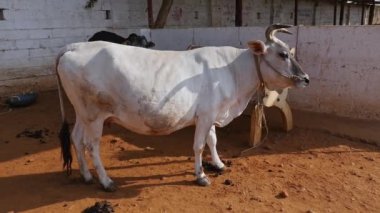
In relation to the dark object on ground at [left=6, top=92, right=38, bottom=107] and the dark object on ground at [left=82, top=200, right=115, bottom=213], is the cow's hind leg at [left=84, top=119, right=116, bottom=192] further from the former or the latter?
the dark object on ground at [left=6, top=92, right=38, bottom=107]

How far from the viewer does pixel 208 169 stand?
15.4 feet

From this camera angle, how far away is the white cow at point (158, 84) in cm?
386

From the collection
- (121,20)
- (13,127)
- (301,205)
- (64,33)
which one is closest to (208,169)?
(301,205)

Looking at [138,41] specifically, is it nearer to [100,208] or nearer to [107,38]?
[107,38]

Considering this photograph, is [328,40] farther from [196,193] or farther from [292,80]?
[196,193]

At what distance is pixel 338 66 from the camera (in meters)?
6.01

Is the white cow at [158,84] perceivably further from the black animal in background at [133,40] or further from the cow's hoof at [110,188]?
the black animal in background at [133,40]

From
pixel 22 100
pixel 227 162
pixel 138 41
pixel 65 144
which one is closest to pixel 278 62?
pixel 227 162

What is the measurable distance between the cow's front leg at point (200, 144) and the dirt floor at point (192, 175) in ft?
0.35

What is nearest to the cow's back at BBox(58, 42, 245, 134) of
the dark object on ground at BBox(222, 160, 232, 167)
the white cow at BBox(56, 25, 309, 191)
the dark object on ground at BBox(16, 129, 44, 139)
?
the white cow at BBox(56, 25, 309, 191)

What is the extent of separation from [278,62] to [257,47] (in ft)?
0.91

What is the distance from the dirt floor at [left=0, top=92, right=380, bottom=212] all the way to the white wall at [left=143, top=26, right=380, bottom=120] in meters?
0.50

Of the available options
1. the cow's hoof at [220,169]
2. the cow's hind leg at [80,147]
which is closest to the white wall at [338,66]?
the cow's hoof at [220,169]

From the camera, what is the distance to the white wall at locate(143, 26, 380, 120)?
575 centimetres
